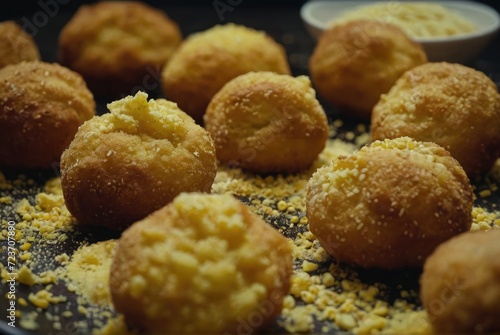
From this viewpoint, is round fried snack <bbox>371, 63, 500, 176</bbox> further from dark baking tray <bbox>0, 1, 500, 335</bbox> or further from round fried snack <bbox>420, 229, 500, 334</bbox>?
round fried snack <bbox>420, 229, 500, 334</bbox>

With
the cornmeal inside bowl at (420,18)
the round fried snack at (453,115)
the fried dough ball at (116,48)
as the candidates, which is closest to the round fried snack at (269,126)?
the round fried snack at (453,115)

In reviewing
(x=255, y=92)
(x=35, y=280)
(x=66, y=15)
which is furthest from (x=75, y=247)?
(x=66, y=15)

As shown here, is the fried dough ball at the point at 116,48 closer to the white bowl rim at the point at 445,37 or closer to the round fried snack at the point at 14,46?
the round fried snack at the point at 14,46

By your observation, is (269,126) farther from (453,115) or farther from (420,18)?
(420,18)

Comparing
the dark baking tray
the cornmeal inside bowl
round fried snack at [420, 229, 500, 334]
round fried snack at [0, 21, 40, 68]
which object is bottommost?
the dark baking tray

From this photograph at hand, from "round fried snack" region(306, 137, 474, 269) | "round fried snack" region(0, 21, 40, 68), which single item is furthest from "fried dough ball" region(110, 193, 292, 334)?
"round fried snack" region(0, 21, 40, 68)

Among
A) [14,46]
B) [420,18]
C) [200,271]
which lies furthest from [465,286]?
[14,46]

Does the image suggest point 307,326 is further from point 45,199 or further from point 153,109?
point 45,199

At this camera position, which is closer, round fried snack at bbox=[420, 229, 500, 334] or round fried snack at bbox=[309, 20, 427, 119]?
round fried snack at bbox=[420, 229, 500, 334]
